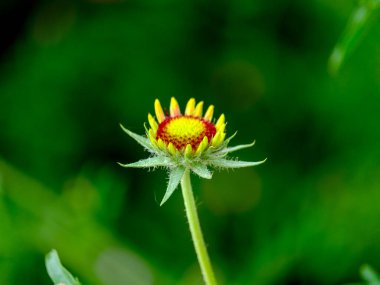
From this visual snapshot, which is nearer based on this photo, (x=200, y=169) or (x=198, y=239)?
(x=198, y=239)

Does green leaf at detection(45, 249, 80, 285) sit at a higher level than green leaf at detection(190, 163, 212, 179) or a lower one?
lower

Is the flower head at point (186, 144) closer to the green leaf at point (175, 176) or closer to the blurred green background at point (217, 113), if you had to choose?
the green leaf at point (175, 176)

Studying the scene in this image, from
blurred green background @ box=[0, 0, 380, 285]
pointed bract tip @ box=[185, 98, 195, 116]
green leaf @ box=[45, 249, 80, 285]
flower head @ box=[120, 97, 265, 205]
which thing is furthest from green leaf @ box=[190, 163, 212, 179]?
blurred green background @ box=[0, 0, 380, 285]

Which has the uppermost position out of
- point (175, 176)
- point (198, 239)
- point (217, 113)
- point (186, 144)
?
point (217, 113)

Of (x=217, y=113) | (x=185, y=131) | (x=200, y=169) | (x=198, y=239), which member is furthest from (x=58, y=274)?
(x=217, y=113)

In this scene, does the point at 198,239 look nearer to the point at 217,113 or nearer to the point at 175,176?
the point at 175,176

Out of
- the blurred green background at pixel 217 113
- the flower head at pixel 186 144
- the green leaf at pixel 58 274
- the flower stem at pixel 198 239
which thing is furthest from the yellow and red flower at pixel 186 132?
the blurred green background at pixel 217 113

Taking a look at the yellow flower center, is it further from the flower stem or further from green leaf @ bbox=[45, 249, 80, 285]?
green leaf @ bbox=[45, 249, 80, 285]

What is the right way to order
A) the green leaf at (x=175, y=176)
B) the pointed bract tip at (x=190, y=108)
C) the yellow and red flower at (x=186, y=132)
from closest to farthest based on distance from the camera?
1. the green leaf at (x=175, y=176)
2. the yellow and red flower at (x=186, y=132)
3. the pointed bract tip at (x=190, y=108)
